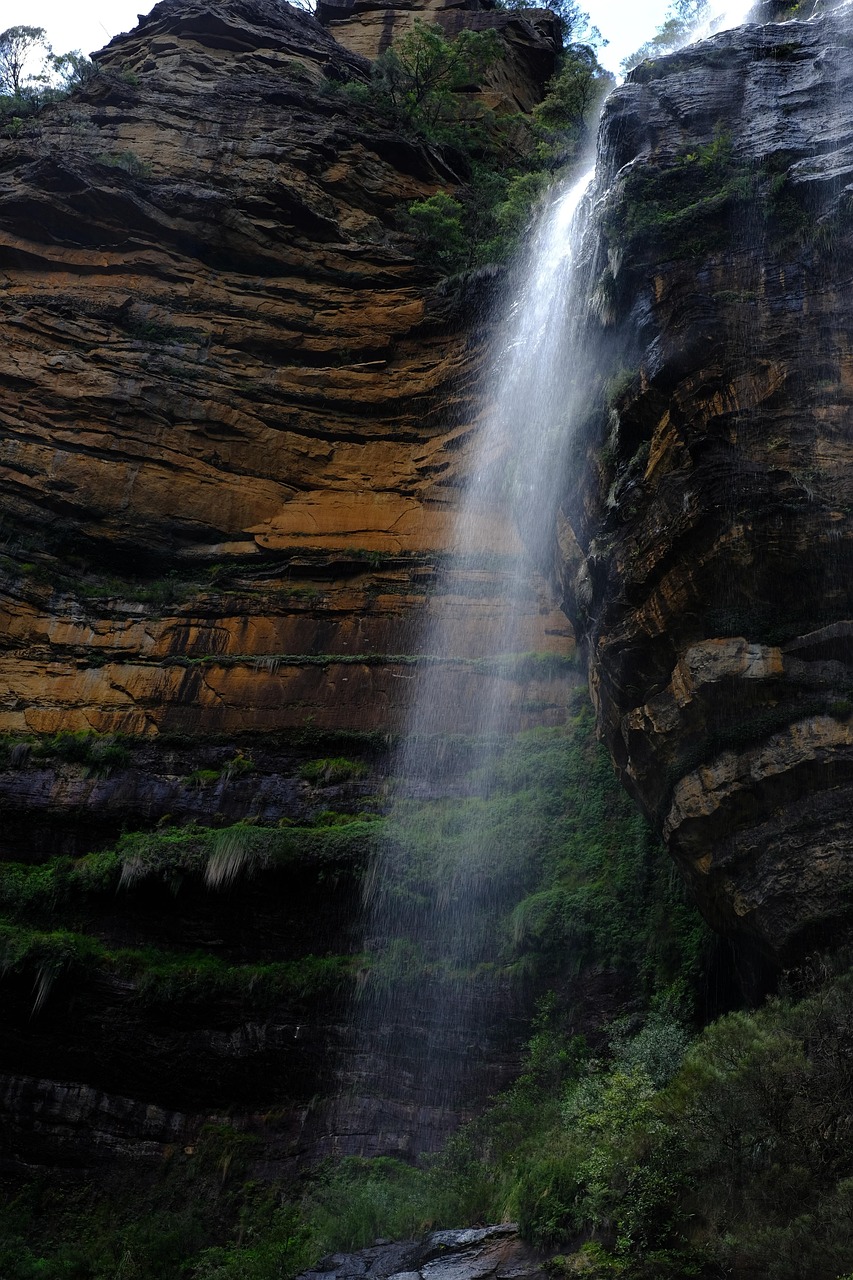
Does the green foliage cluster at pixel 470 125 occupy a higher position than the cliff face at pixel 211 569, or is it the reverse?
the green foliage cluster at pixel 470 125

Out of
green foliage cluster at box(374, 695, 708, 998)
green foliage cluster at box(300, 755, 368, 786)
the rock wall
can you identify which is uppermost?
the rock wall

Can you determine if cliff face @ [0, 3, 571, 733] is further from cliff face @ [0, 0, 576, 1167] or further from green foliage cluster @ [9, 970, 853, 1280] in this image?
green foliage cluster @ [9, 970, 853, 1280]

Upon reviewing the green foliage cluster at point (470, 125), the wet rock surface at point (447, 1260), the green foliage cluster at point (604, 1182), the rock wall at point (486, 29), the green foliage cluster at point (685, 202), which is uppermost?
the rock wall at point (486, 29)

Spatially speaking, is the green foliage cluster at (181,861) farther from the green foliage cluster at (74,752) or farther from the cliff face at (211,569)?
the green foliage cluster at (74,752)

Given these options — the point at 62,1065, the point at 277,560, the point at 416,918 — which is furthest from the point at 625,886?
the point at 277,560

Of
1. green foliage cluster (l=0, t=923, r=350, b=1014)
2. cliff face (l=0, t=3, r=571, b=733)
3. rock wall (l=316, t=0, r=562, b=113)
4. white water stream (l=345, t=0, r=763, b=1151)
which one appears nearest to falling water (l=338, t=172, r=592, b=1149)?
white water stream (l=345, t=0, r=763, b=1151)

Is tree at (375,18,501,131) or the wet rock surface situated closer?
the wet rock surface

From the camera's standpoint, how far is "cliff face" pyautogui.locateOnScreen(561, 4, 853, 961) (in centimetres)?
1040

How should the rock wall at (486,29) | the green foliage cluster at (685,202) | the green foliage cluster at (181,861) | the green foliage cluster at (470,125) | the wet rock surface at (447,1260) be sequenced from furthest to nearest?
1. the rock wall at (486,29)
2. the green foliage cluster at (470,125)
3. the green foliage cluster at (181,861)
4. the green foliage cluster at (685,202)
5. the wet rock surface at (447,1260)

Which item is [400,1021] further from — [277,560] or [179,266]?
[179,266]

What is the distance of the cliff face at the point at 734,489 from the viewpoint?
1040 centimetres

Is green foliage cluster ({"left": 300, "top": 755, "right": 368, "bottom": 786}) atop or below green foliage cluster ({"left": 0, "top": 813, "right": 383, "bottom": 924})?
atop

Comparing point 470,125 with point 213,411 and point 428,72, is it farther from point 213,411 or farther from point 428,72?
point 213,411

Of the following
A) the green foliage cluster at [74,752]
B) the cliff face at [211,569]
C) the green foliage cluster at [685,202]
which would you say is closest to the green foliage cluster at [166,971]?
the cliff face at [211,569]
